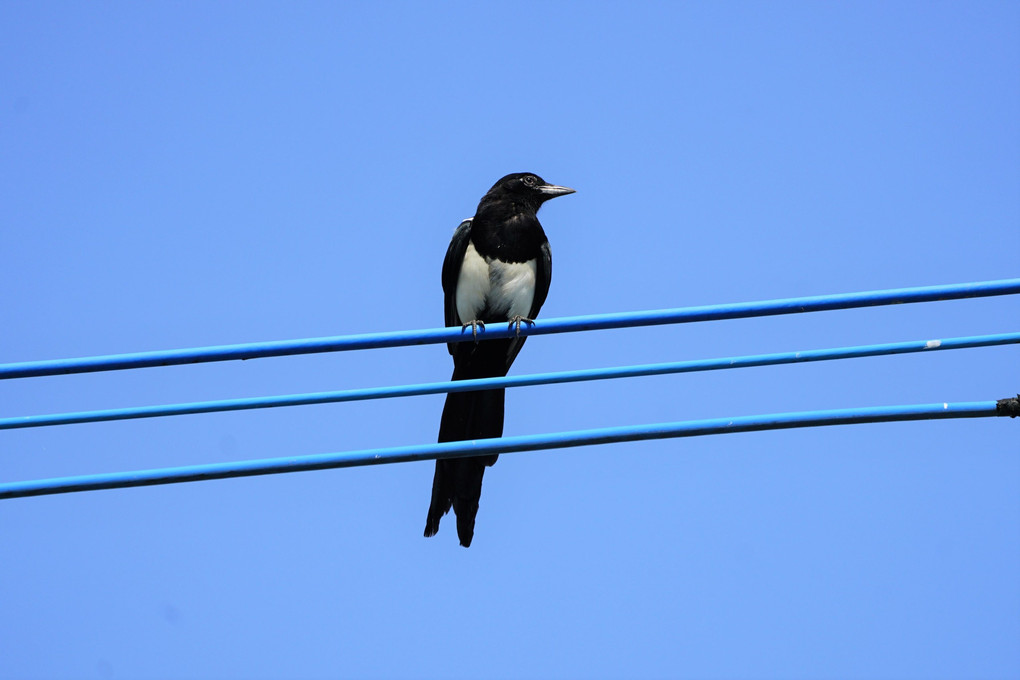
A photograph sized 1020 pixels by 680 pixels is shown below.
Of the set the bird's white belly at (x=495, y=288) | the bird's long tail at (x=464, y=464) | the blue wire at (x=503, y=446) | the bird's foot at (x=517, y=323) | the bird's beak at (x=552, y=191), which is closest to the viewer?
the blue wire at (x=503, y=446)

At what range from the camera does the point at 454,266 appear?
27.0 feet

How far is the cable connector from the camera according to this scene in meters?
4.91

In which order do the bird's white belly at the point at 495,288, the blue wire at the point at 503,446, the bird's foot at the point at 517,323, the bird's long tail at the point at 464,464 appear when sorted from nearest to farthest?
the blue wire at the point at 503,446, the bird's foot at the point at 517,323, the bird's long tail at the point at 464,464, the bird's white belly at the point at 495,288

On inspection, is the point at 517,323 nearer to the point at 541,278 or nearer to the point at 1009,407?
the point at 541,278

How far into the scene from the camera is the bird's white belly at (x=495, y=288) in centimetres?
794

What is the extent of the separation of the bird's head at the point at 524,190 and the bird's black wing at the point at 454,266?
288 mm

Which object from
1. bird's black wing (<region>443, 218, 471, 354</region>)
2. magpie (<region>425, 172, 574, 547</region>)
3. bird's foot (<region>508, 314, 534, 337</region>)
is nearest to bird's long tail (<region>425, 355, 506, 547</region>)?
magpie (<region>425, 172, 574, 547</region>)

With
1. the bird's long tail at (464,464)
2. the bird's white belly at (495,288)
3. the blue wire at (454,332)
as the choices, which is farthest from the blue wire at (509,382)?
the bird's white belly at (495,288)

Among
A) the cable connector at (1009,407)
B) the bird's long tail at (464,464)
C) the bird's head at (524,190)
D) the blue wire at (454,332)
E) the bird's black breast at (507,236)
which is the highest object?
the bird's head at (524,190)

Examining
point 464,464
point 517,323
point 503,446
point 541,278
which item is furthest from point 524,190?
point 503,446

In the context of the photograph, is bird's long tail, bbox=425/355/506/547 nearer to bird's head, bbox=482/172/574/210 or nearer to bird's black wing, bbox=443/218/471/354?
bird's black wing, bbox=443/218/471/354

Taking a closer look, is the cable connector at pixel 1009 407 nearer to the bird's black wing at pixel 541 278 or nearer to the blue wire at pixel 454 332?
the blue wire at pixel 454 332

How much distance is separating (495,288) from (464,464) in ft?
5.33

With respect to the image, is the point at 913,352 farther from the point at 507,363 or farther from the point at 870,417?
the point at 507,363
